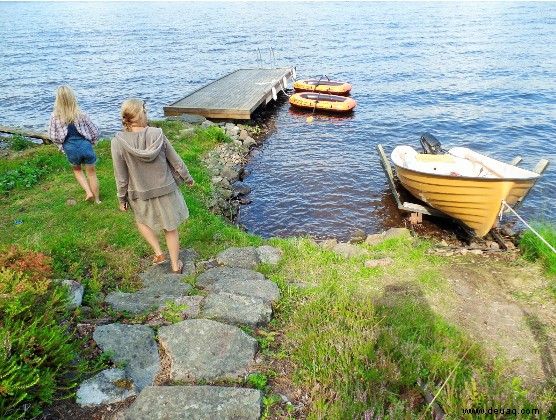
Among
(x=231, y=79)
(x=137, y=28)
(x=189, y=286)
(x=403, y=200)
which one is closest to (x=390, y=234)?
(x=403, y=200)

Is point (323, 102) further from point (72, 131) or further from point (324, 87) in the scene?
point (72, 131)

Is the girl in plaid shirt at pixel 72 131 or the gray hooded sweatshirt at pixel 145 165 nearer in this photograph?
the gray hooded sweatshirt at pixel 145 165

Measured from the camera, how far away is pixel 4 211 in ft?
24.2

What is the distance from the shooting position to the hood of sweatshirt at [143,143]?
173 inches

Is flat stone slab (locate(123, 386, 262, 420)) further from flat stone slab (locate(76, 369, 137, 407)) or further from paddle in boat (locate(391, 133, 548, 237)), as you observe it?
paddle in boat (locate(391, 133, 548, 237))

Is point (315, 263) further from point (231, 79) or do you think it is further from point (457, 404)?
point (231, 79)

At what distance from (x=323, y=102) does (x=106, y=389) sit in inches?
651

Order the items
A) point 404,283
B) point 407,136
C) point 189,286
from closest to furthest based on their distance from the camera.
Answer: point 189,286
point 404,283
point 407,136

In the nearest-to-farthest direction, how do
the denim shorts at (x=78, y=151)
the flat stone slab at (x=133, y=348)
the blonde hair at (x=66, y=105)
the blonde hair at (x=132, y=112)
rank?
the flat stone slab at (x=133, y=348), the blonde hair at (x=132, y=112), the blonde hair at (x=66, y=105), the denim shorts at (x=78, y=151)

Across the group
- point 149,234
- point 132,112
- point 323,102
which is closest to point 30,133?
point 149,234

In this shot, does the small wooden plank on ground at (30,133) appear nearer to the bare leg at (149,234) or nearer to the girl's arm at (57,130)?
the girl's arm at (57,130)

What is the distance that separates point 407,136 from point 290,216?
7706mm

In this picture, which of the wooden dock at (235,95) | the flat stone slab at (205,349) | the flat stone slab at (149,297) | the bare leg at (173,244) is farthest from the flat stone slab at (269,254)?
the wooden dock at (235,95)

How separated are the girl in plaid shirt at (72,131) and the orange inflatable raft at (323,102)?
12.6 meters
